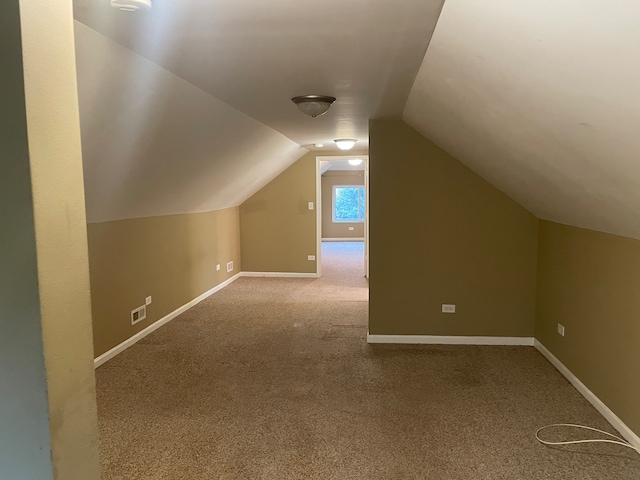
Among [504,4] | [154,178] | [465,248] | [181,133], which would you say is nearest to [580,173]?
[504,4]

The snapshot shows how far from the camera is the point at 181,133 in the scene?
3.44 meters

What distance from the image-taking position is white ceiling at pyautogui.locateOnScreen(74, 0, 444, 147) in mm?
1789

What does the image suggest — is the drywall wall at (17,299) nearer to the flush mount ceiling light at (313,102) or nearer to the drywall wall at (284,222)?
the flush mount ceiling light at (313,102)

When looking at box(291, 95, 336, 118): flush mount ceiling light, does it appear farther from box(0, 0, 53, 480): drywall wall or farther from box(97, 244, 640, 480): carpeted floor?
box(0, 0, 53, 480): drywall wall

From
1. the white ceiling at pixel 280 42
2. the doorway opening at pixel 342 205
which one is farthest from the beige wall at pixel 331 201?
the white ceiling at pixel 280 42

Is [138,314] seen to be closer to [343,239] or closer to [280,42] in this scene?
[280,42]

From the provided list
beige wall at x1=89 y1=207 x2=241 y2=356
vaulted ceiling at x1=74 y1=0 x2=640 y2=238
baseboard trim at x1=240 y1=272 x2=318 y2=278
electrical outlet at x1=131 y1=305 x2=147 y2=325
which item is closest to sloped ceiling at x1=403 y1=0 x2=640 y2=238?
vaulted ceiling at x1=74 y1=0 x2=640 y2=238

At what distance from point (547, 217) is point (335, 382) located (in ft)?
7.44

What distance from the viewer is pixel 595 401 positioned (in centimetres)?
310

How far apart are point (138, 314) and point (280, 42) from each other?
3318 millimetres

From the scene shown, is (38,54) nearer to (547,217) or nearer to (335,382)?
(335,382)

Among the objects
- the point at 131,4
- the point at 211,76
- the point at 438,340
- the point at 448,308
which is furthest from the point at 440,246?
the point at 131,4

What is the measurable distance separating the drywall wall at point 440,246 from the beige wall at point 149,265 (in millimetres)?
2277

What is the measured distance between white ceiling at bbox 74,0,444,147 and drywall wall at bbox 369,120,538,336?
105 cm
